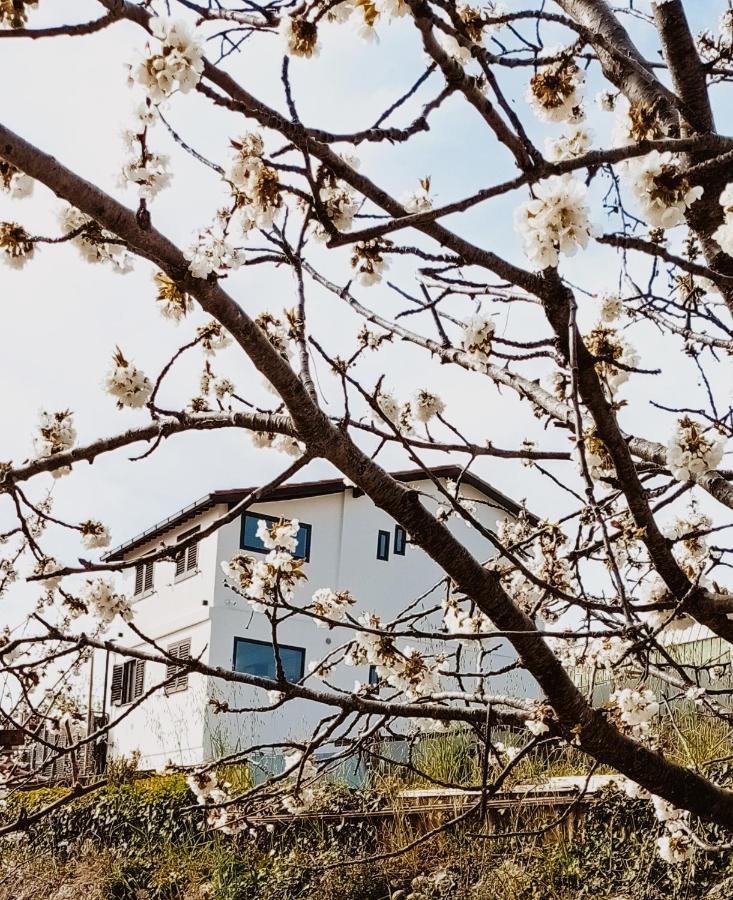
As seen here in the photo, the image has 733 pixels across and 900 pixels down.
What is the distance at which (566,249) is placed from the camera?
70.8 inches

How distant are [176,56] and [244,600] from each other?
13.7 meters

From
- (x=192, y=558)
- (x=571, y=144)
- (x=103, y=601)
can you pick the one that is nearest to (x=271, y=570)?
(x=103, y=601)

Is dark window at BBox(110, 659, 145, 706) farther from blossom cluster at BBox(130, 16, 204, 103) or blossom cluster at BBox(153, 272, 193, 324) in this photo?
blossom cluster at BBox(130, 16, 204, 103)

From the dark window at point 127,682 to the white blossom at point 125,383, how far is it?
15.2m

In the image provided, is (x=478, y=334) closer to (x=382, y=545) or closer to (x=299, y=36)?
(x=299, y=36)

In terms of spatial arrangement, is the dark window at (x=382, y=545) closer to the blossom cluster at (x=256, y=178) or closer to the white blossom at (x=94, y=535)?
the white blossom at (x=94, y=535)

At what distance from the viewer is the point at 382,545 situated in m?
17.7

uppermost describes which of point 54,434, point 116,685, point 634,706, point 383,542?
point 383,542

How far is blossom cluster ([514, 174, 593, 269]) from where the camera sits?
1.78 m

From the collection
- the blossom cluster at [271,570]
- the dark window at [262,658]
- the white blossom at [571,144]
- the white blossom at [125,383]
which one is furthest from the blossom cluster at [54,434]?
the dark window at [262,658]

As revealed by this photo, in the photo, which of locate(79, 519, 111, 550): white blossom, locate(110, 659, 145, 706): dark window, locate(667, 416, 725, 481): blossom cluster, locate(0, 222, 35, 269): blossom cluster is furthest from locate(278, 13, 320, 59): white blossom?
locate(110, 659, 145, 706): dark window

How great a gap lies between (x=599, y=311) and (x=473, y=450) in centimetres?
66

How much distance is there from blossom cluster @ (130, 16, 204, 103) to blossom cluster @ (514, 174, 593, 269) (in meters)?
0.67

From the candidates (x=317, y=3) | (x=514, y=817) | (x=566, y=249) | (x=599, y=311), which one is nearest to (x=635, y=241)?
(x=566, y=249)
